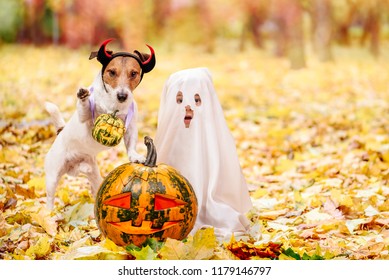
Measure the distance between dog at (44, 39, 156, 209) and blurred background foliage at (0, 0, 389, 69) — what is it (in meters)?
7.60

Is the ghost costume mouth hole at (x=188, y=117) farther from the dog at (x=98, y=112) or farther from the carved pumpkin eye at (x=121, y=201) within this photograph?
the carved pumpkin eye at (x=121, y=201)

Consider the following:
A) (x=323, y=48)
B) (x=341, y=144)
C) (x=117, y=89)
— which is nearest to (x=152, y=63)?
(x=117, y=89)

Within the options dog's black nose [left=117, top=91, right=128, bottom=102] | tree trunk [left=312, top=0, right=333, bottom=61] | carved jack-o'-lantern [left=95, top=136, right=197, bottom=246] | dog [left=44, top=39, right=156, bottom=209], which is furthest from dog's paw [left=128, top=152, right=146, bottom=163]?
tree trunk [left=312, top=0, right=333, bottom=61]

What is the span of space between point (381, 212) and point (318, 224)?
0.58 metres

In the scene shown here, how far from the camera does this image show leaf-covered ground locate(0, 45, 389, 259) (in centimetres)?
369

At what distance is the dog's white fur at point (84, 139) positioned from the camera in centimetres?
379

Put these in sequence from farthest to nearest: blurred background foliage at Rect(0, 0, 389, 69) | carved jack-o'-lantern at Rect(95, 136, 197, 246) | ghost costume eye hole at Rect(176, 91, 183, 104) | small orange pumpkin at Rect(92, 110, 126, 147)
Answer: blurred background foliage at Rect(0, 0, 389, 69), ghost costume eye hole at Rect(176, 91, 183, 104), small orange pumpkin at Rect(92, 110, 126, 147), carved jack-o'-lantern at Rect(95, 136, 197, 246)

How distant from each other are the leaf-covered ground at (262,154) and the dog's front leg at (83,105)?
0.67m

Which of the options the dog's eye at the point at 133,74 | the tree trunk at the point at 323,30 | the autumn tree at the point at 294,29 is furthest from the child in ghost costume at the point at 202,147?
the tree trunk at the point at 323,30

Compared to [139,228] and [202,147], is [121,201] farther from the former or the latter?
[202,147]

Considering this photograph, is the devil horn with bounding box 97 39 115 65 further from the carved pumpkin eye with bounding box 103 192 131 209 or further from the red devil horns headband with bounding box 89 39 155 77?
the carved pumpkin eye with bounding box 103 192 131 209

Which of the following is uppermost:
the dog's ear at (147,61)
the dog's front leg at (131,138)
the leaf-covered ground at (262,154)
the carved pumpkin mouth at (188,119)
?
the dog's ear at (147,61)

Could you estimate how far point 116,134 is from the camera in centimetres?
365

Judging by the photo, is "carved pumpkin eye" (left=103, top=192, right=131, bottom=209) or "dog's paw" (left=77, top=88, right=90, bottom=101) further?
"dog's paw" (left=77, top=88, right=90, bottom=101)
